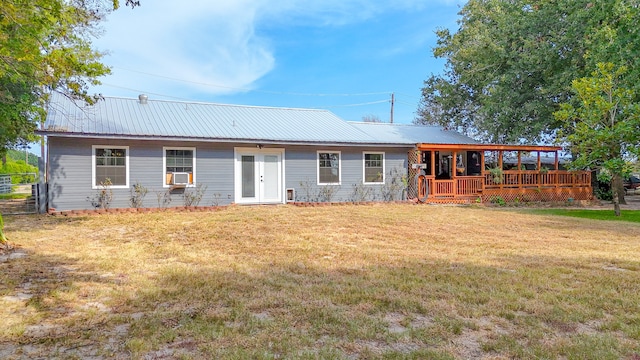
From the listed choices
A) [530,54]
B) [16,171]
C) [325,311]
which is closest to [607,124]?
[530,54]

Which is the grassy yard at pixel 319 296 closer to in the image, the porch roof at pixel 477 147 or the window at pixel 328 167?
the window at pixel 328 167

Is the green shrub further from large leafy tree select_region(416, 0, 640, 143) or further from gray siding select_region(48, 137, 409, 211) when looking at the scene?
large leafy tree select_region(416, 0, 640, 143)

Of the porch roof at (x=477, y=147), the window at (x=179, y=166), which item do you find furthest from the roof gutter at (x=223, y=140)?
the window at (x=179, y=166)

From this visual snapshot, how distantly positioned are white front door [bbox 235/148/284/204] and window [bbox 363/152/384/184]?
3332 mm

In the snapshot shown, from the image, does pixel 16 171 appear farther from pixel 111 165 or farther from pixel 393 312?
pixel 393 312

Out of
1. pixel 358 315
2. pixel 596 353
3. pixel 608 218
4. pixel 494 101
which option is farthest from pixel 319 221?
pixel 494 101

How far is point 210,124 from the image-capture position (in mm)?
13414

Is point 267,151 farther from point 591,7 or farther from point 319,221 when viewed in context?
point 591,7

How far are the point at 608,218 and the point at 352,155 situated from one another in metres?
8.15

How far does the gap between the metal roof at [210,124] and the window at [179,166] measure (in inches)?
24.7

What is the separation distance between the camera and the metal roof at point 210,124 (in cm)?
1136

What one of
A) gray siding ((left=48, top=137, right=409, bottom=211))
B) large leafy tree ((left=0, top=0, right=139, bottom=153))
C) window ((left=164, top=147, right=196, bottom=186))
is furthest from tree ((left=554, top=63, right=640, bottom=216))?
large leafy tree ((left=0, top=0, right=139, bottom=153))

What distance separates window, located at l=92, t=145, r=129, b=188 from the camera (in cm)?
1116

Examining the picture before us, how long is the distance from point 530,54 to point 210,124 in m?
13.9
